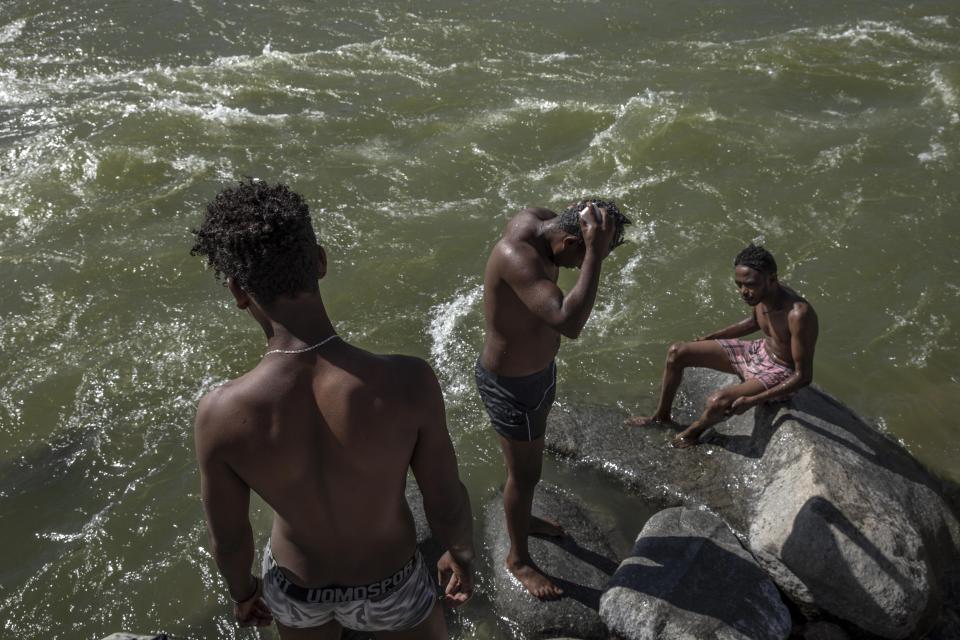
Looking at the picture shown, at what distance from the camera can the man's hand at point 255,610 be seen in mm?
3002

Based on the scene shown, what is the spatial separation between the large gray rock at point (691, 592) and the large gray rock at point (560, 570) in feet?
0.53

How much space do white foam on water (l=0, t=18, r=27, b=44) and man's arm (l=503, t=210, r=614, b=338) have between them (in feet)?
35.7

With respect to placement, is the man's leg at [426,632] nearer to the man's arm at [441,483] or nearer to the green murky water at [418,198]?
the man's arm at [441,483]

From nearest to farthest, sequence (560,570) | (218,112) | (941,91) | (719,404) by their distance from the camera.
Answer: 1. (560,570)
2. (719,404)
3. (218,112)
4. (941,91)

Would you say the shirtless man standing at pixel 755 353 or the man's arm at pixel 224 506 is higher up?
the man's arm at pixel 224 506

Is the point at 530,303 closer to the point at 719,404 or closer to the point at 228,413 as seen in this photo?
the point at 228,413

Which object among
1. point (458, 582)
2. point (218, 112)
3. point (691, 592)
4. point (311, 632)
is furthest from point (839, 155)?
point (311, 632)

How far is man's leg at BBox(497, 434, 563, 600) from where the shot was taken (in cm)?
430

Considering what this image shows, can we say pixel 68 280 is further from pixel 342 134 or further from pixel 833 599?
pixel 833 599

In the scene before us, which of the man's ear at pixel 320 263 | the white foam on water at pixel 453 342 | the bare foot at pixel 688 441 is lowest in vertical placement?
the white foam on water at pixel 453 342

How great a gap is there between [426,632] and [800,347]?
3.02m

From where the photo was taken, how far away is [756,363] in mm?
5473

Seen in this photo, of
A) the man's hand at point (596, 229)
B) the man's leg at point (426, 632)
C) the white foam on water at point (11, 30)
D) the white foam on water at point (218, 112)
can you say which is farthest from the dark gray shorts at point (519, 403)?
the white foam on water at point (11, 30)

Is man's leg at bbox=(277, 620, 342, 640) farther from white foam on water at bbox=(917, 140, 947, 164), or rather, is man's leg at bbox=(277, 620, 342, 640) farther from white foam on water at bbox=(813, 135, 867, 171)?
white foam on water at bbox=(917, 140, 947, 164)
